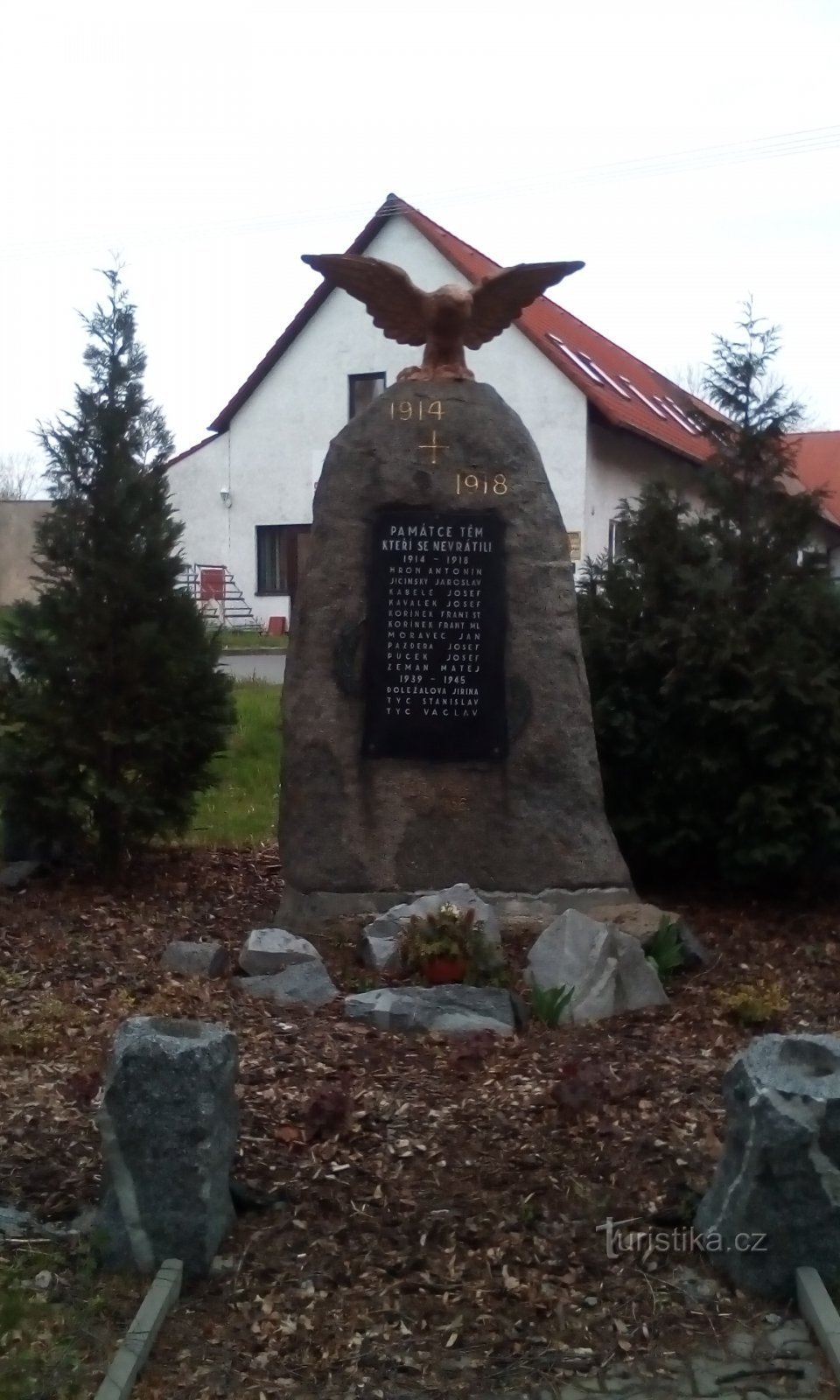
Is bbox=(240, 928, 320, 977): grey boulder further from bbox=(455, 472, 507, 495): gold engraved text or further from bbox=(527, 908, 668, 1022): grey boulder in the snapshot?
bbox=(455, 472, 507, 495): gold engraved text

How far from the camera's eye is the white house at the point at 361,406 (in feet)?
69.4

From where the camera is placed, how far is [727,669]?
7082 mm

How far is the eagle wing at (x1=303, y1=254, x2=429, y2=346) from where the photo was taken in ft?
22.9

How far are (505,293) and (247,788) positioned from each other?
469cm

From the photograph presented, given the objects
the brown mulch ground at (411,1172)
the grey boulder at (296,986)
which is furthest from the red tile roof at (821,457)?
the brown mulch ground at (411,1172)

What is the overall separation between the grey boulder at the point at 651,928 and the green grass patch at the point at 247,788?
9.96ft

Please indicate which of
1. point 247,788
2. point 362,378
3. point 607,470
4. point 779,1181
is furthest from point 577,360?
point 779,1181

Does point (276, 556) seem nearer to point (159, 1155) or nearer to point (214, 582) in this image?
point (214, 582)

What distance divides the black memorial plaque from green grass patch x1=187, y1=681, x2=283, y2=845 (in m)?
2.19

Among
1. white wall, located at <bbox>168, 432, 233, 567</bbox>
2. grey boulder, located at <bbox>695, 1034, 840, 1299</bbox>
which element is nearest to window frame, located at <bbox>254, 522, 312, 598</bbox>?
white wall, located at <bbox>168, 432, 233, 567</bbox>

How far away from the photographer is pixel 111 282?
7562 mm

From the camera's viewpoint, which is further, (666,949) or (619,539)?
(619,539)

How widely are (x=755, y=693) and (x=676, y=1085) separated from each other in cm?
286

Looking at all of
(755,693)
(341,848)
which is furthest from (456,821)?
Result: (755,693)
